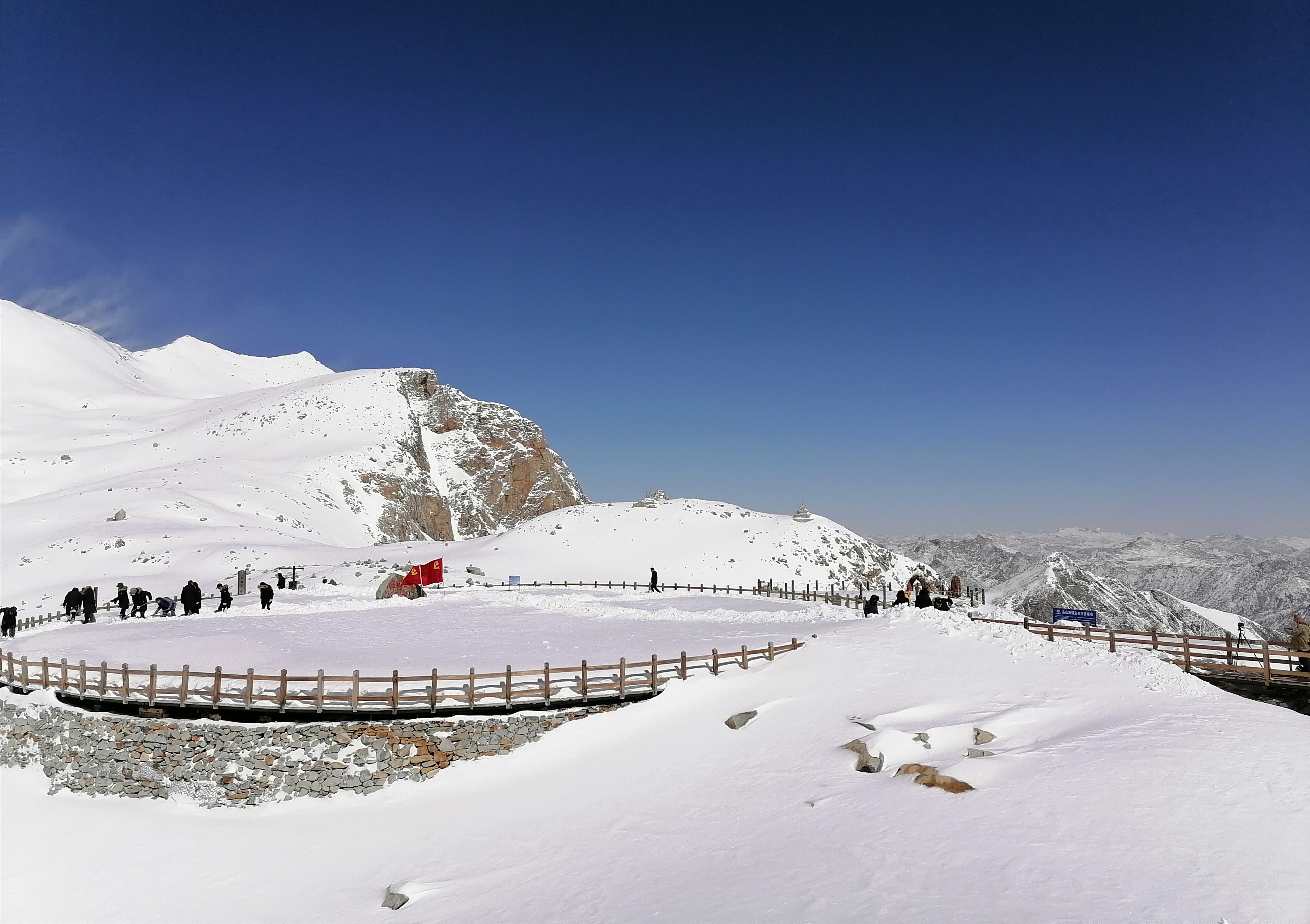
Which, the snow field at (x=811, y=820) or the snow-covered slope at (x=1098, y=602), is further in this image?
the snow-covered slope at (x=1098, y=602)

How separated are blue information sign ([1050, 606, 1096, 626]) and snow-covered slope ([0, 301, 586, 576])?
5458 centimetres

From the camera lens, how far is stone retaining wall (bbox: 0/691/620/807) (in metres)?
20.9

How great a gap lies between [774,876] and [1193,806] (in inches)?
293

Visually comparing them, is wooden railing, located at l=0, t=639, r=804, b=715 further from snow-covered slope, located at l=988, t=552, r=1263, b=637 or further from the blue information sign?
snow-covered slope, located at l=988, t=552, r=1263, b=637

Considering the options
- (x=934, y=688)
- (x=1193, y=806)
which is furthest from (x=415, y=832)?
(x=1193, y=806)

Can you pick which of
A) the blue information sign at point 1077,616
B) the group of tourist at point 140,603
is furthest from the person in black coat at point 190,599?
the blue information sign at point 1077,616

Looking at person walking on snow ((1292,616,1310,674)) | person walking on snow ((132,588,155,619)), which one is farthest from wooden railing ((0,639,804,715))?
person walking on snow ((1292,616,1310,674))

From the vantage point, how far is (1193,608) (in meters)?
95.2

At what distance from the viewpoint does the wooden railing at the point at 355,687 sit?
21.5 m

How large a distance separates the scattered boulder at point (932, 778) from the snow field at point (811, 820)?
5.9 inches

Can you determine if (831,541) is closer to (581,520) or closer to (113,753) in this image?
(581,520)

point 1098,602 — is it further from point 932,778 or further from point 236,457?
point 236,457

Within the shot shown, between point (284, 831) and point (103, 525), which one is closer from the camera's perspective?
point (284, 831)

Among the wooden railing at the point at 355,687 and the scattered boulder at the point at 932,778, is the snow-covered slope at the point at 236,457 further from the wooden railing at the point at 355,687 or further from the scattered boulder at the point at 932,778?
the scattered boulder at the point at 932,778
